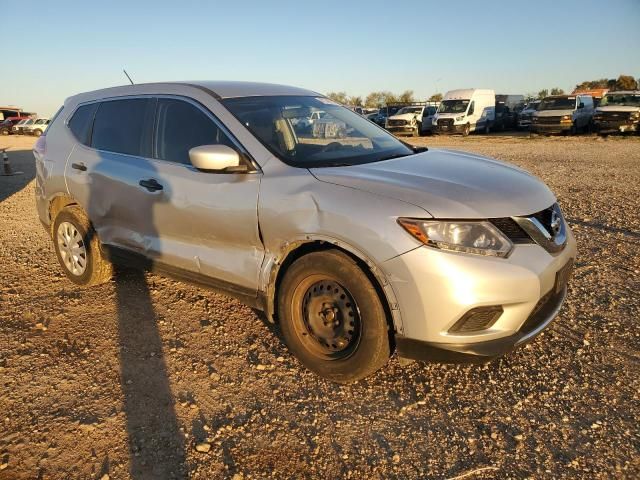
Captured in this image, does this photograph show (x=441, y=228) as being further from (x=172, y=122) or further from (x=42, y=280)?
(x=42, y=280)

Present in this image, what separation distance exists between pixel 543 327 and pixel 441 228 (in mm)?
897

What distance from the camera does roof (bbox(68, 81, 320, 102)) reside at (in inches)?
149

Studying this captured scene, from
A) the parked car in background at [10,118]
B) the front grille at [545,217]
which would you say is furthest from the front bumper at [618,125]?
the parked car in background at [10,118]

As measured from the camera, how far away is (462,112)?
2809 centimetres

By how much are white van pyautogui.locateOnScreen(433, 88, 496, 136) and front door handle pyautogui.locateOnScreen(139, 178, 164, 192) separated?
26.2m

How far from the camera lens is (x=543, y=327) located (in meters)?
2.87

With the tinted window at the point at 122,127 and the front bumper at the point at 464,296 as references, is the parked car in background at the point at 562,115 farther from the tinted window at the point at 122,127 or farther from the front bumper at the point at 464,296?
the front bumper at the point at 464,296

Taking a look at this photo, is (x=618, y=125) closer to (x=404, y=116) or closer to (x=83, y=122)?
(x=404, y=116)

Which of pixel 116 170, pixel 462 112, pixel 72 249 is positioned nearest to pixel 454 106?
pixel 462 112

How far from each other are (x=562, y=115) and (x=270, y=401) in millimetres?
26105

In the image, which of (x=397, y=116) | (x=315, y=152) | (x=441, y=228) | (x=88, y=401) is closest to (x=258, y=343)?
(x=88, y=401)

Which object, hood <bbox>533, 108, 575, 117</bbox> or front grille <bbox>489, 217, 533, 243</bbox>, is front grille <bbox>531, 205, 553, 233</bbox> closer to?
front grille <bbox>489, 217, 533, 243</bbox>

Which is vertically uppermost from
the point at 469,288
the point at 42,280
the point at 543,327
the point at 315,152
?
the point at 315,152

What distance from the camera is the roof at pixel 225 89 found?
12.4 feet
